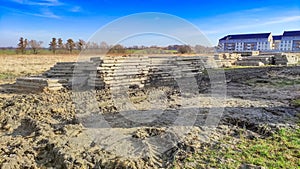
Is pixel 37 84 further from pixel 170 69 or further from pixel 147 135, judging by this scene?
pixel 147 135

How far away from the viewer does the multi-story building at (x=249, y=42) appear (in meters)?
61.0

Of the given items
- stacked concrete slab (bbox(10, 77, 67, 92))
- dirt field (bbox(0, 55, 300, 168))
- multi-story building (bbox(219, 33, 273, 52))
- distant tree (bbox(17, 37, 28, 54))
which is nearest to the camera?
dirt field (bbox(0, 55, 300, 168))

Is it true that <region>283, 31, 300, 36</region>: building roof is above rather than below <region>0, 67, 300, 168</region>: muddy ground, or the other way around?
above

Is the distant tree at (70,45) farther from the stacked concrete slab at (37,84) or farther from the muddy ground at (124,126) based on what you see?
the muddy ground at (124,126)

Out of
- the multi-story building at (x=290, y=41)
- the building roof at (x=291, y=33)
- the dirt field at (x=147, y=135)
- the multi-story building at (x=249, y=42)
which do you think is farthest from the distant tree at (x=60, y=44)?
the building roof at (x=291, y=33)

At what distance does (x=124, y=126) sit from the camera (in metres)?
5.53

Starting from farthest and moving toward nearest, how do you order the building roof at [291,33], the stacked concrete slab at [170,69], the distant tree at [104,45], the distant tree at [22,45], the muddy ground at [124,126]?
the building roof at [291,33] < the distant tree at [22,45] < the distant tree at [104,45] < the stacked concrete slab at [170,69] < the muddy ground at [124,126]

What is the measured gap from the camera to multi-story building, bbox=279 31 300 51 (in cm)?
5941

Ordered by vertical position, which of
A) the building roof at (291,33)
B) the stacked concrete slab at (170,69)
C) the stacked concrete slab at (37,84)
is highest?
the building roof at (291,33)

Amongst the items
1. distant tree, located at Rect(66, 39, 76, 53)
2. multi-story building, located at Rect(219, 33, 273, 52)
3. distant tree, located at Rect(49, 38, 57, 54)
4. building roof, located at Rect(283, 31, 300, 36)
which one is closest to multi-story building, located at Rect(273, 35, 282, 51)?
building roof, located at Rect(283, 31, 300, 36)

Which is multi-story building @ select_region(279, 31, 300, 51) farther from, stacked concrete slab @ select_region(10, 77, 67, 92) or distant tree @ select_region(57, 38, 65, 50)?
stacked concrete slab @ select_region(10, 77, 67, 92)

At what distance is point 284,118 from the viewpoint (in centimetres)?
582

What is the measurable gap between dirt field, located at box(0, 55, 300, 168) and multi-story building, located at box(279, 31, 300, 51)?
5982 centimetres

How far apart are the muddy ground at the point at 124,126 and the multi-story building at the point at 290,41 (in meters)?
58.8
